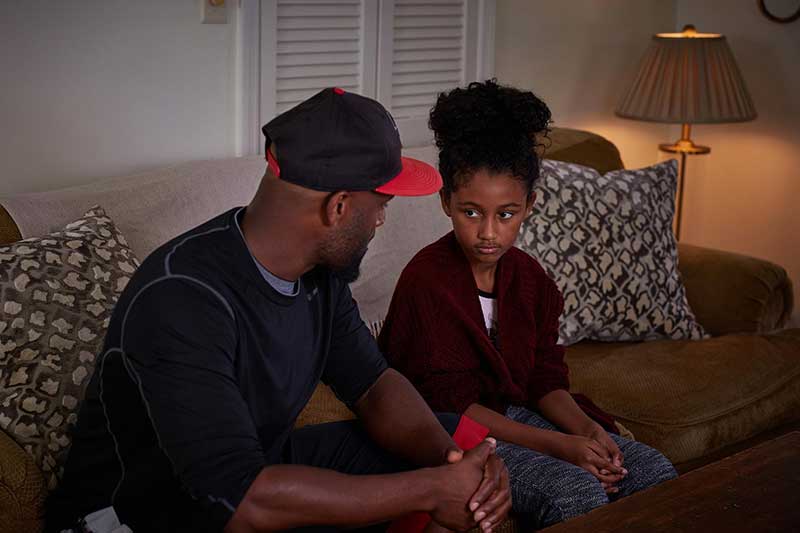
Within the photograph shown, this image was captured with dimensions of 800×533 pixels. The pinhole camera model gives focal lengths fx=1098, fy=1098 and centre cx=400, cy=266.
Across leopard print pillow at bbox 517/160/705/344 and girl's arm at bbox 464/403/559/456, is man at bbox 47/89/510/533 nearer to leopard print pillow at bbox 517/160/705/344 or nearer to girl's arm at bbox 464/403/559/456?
girl's arm at bbox 464/403/559/456

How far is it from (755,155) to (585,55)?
786 millimetres

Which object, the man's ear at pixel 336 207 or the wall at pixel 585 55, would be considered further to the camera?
the wall at pixel 585 55

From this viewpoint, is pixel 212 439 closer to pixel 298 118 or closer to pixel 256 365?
pixel 256 365

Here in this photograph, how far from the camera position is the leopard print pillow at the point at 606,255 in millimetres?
2865

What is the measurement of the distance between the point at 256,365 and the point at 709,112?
2.54 meters

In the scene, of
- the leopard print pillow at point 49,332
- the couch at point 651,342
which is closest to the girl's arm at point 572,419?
the couch at point 651,342

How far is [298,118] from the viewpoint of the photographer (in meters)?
1.58

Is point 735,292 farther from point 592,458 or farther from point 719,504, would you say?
point 719,504

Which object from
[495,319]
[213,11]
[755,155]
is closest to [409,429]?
[495,319]

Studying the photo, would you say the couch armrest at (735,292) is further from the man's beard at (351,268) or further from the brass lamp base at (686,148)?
the man's beard at (351,268)

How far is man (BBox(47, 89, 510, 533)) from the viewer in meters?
1.46

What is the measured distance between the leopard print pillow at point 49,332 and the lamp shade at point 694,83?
2267 mm

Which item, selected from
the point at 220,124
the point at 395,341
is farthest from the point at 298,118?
the point at 220,124

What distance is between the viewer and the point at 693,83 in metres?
3.71
